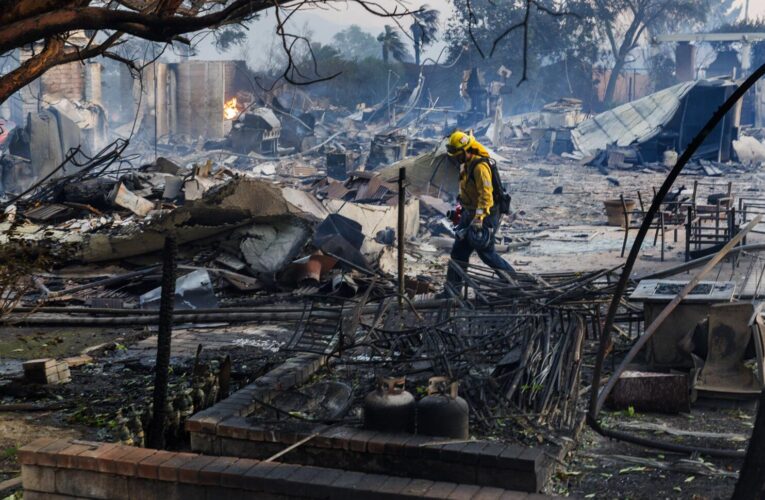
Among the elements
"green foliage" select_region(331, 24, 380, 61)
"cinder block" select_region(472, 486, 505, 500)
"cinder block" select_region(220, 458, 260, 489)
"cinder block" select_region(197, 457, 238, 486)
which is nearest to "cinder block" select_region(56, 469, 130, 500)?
"cinder block" select_region(197, 457, 238, 486)

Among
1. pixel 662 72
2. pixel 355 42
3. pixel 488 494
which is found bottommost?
pixel 488 494

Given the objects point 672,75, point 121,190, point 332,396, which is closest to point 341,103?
point 672,75

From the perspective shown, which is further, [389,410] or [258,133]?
[258,133]

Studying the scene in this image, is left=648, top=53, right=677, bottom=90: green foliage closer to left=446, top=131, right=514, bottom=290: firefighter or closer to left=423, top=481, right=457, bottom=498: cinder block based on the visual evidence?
left=446, top=131, right=514, bottom=290: firefighter

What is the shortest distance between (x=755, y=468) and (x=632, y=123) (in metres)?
33.6

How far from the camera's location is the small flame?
4625cm

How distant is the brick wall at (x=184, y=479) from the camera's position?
13.1 feet

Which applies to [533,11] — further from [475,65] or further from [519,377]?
[519,377]

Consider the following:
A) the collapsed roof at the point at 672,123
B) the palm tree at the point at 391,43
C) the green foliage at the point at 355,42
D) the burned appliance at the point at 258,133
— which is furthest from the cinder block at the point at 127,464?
the green foliage at the point at 355,42

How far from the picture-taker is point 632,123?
35.6m

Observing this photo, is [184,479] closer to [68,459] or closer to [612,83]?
[68,459]

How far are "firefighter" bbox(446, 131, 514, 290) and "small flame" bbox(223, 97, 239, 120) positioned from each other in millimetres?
37187

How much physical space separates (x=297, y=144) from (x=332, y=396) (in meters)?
33.3

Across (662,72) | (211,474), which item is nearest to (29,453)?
(211,474)
